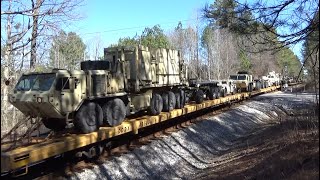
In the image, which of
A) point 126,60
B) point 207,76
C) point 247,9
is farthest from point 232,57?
point 247,9

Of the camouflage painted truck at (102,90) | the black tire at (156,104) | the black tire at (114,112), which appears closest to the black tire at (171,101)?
the camouflage painted truck at (102,90)

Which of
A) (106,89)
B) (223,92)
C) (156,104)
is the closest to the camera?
(106,89)

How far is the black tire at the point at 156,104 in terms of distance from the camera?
47.9 ft

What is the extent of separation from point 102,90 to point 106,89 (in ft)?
0.78

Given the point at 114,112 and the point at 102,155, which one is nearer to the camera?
the point at 102,155

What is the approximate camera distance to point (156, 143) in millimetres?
13125

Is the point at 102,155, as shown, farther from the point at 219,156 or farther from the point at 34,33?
the point at 34,33

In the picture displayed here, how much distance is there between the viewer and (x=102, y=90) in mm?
11125

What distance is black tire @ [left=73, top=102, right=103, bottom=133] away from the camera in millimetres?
10109

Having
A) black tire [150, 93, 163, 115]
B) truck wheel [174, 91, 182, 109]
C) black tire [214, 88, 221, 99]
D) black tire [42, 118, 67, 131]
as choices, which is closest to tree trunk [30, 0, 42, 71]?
black tire [42, 118, 67, 131]

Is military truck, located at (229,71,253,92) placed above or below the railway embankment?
above

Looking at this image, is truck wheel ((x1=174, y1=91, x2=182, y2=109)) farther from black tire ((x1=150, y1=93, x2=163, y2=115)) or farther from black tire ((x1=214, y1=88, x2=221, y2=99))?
black tire ((x1=214, y1=88, x2=221, y2=99))

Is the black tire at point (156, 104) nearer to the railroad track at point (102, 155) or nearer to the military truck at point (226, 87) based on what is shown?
the railroad track at point (102, 155)

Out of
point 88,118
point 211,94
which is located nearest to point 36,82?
point 88,118
